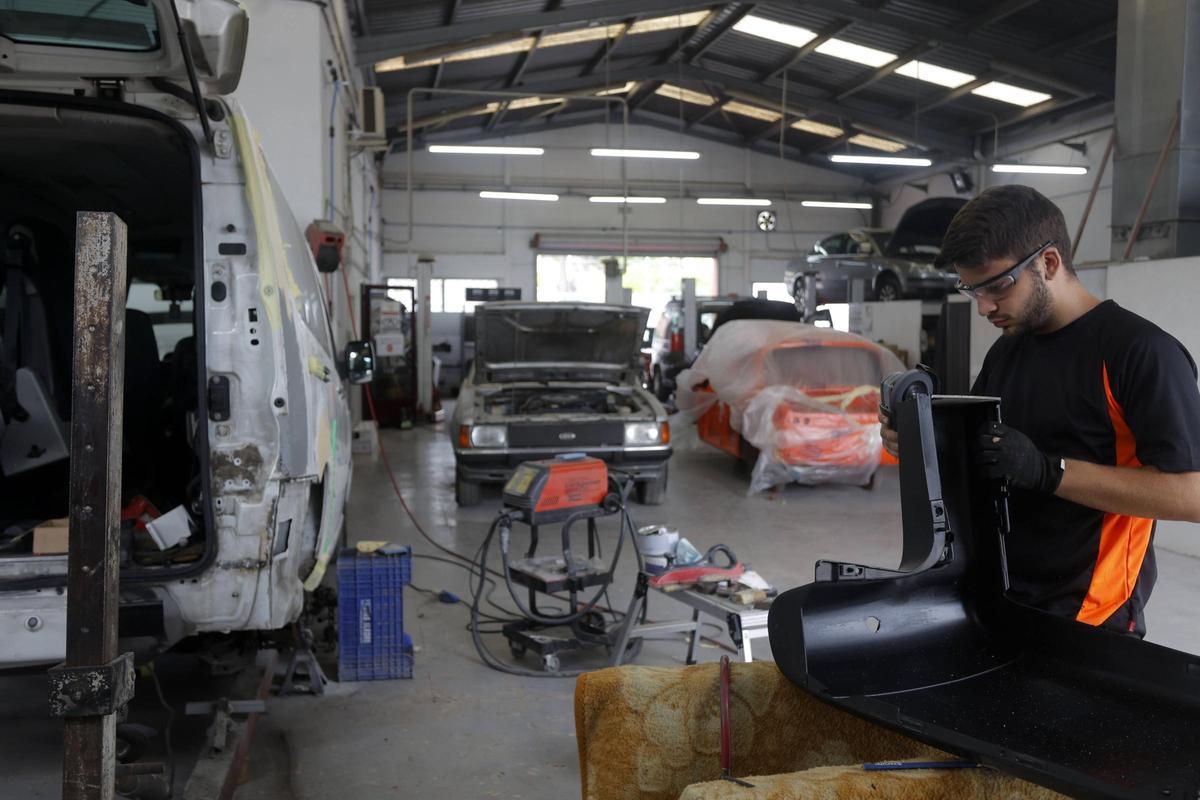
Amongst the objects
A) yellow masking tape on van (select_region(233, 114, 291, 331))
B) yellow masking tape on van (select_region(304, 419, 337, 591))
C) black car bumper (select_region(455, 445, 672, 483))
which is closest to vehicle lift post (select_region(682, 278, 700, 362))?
black car bumper (select_region(455, 445, 672, 483))

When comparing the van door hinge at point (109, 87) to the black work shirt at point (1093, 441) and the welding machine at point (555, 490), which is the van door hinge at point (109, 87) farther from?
the black work shirt at point (1093, 441)

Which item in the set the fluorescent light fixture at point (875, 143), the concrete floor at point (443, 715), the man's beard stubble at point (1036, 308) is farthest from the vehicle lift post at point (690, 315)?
the man's beard stubble at point (1036, 308)

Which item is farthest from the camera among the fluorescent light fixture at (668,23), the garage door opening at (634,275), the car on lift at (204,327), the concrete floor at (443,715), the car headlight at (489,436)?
the garage door opening at (634,275)

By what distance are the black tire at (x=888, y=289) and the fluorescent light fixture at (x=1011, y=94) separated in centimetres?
385

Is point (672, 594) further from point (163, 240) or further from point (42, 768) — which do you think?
point (163, 240)

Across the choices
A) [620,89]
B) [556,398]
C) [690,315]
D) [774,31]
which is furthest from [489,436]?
[620,89]

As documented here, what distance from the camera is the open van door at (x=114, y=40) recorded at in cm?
238

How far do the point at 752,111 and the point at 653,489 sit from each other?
14.7 meters

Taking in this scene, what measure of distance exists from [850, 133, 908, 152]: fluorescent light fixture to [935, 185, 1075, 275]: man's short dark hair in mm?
18821

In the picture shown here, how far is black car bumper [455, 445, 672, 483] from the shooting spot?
23.7 feet

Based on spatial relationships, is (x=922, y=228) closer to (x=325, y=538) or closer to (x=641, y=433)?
(x=641, y=433)

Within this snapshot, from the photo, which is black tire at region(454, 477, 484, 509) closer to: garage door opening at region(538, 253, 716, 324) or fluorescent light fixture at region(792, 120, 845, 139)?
fluorescent light fixture at region(792, 120, 845, 139)

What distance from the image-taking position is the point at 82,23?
247cm

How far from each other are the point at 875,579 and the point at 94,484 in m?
1.25
